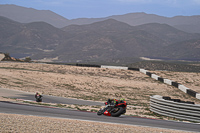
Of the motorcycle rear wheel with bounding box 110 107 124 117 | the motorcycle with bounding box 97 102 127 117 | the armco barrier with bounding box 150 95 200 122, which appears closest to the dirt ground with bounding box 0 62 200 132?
the armco barrier with bounding box 150 95 200 122

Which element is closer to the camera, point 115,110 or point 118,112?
point 118,112

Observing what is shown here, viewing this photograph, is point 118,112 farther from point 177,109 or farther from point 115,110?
point 177,109

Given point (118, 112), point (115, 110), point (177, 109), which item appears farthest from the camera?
point (177, 109)

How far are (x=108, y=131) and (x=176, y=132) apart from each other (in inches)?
139

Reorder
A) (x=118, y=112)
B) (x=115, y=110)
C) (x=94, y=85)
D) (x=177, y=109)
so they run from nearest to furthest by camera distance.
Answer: (x=118, y=112)
(x=115, y=110)
(x=177, y=109)
(x=94, y=85)

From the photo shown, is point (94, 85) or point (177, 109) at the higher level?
point (94, 85)

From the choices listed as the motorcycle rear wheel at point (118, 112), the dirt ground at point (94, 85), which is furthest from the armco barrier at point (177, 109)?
the dirt ground at point (94, 85)

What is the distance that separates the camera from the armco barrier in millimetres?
19422

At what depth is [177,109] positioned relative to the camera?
803 inches

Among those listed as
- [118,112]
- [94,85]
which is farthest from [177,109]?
[94,85]

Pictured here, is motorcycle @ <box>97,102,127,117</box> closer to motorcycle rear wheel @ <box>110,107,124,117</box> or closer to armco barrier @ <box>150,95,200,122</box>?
motorcycle rear wheel @ <box>110,107,124,117</box>

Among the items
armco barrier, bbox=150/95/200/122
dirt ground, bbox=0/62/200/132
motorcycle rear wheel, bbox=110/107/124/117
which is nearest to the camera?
motorcycle rear wheel, bbox=110/107/124/117

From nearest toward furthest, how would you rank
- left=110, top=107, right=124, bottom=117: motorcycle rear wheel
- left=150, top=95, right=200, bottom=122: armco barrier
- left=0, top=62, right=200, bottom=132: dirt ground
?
left=110, top=107, right=124, bottom=117: motorcycle rear wheel, left=150, top=95, right=200, bottom=122: armco barrier, left=0, top=62, right=200, bottom=132: dirt ground

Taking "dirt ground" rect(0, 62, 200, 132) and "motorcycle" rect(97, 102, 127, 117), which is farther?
"dirt ground" rect(0, 62, 200, 132)
